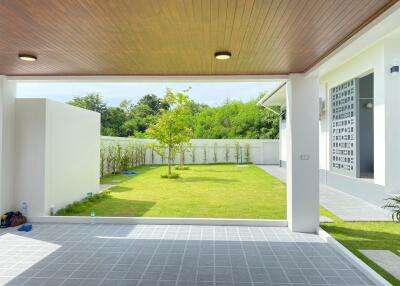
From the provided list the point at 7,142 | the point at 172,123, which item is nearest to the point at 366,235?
the point at 7,142

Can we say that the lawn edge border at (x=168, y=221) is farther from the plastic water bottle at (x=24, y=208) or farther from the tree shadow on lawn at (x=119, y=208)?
the tree shadow on lawn at (x=119, y=208)

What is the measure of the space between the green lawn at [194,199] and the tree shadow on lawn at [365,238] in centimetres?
130

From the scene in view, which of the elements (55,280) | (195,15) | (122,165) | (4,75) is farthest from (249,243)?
(122,165)

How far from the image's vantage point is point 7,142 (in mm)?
6008

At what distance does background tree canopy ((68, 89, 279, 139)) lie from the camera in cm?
2714

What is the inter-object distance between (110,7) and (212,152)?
1788 cm

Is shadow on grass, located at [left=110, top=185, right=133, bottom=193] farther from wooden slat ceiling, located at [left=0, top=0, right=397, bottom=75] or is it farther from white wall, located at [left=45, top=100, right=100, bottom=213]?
wooden slat ceiling, located at [left=0, top=0, right=397, bottom=75]

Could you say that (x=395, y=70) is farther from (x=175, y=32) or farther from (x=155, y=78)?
(x=175, y=32)

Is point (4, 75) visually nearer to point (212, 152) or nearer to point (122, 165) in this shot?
point (122, 165)

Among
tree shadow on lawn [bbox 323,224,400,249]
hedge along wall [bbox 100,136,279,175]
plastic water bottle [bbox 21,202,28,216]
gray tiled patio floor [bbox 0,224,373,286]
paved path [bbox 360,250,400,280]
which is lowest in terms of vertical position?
gray tiled patio floor [bbox 0,224,373,286]

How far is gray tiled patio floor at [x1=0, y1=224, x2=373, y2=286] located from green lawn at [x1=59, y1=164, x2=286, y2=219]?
1203 millimetres

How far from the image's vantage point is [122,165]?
14609 mm

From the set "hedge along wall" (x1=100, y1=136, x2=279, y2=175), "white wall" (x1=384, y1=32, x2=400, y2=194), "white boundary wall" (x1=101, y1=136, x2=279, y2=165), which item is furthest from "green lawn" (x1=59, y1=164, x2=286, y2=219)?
"white boundary wall" (x1=101, y1=136, x2=279, y2=165)

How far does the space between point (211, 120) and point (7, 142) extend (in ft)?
80.2
